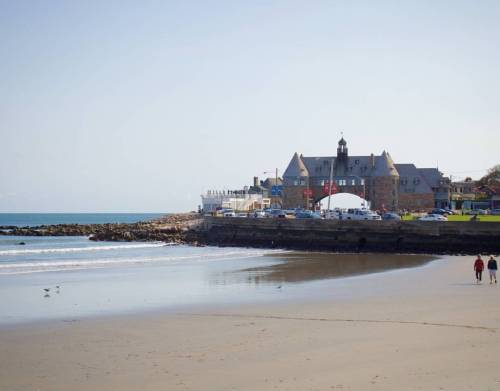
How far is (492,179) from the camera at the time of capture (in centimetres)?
12131

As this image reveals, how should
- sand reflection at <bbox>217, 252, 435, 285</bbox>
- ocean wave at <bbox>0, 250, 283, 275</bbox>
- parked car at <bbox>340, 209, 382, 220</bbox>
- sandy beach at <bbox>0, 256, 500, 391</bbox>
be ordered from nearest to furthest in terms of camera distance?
1. sandy beach at <bbox>0, 256, 500, 391</bbox>
2. sand reflection at <bbox>217, 252, 435, 285</bbox>
3. ocean wave at <bbox>0, 250, 283, 275</bbox>
4. parked car at <bbox>340, 209, 382, 220</bbox>

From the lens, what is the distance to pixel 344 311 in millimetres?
19125

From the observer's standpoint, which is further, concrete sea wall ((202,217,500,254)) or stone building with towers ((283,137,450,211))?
stone building with towers ((283,137,450,211))

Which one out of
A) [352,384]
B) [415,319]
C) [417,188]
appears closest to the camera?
[352,384]

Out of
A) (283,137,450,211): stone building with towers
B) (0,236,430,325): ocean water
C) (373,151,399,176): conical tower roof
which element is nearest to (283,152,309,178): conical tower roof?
(283,137,450,211): stone building with towers

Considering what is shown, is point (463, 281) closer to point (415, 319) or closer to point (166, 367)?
point (415, 319)

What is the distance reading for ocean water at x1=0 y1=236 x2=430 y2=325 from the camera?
21031 millimetres

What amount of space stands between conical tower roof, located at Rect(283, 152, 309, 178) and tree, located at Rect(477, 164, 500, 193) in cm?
3613

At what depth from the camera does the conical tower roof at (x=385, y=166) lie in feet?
310

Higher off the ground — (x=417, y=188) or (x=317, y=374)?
(x=417, y=188)

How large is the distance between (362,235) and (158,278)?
22.9 m

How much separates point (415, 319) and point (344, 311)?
226 centimetres

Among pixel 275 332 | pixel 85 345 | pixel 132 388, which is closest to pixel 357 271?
pixel 275 332

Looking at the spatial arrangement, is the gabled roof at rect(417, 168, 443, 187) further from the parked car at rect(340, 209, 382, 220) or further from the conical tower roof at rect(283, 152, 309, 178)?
the parked car at rect(340, 209, 382, 220)
